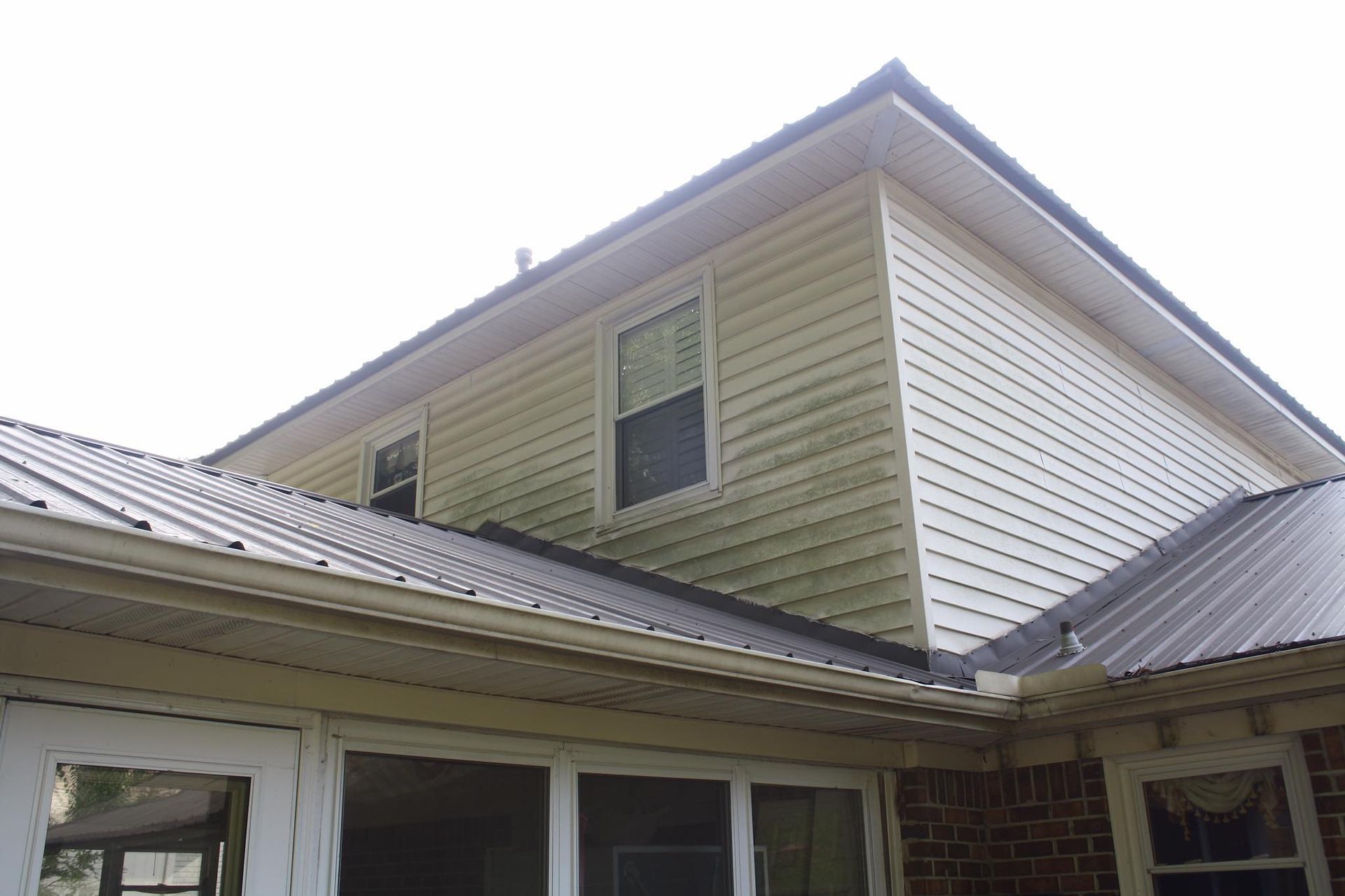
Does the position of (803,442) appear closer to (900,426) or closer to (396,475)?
(900,426)

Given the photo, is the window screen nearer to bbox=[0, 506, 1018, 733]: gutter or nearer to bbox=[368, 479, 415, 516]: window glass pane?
bbox=[368, 479, 415, 516]: window glass pane

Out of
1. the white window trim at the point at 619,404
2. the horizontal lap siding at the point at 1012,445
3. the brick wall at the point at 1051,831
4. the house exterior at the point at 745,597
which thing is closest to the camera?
the house exterior at the point at 745,597

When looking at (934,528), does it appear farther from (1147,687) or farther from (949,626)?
(1147,687)

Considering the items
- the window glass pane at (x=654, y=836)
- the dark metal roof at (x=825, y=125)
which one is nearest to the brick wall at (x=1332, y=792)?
the window glass pane at (x=654, y=836)

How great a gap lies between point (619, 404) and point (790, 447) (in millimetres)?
1697

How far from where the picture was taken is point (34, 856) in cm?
305

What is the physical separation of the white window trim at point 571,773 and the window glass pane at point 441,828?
0.04 meters

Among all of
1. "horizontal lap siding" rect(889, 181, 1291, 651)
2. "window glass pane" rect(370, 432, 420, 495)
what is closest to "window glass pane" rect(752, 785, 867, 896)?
"horizontal lap siding" rect(889, 181, 1291, 651)

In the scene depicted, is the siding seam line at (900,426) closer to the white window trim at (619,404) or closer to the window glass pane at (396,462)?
the white window trim at (619,404)

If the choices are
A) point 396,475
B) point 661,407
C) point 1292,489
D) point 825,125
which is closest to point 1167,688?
point 825,125

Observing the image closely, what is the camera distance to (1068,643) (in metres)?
5.97

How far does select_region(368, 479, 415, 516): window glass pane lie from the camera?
1023cm

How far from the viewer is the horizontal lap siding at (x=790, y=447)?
21.1 ft

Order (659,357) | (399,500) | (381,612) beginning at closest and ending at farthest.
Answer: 1. (381,612)
2. (659,357)
3. (399,500)
